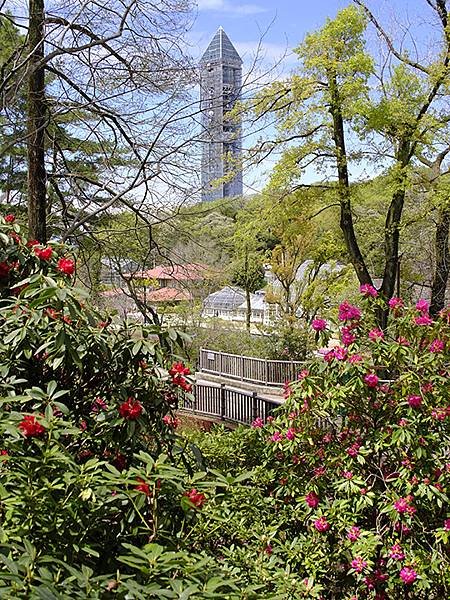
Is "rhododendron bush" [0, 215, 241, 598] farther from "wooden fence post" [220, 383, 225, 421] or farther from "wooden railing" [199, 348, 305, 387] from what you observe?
"wooden railing" [199, 348, 305, 387]

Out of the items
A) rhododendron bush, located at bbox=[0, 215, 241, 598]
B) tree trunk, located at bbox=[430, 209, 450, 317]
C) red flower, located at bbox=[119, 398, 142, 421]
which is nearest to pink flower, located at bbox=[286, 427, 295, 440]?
rhododendron bush, located at bbox=[0, 215, 241, 598]

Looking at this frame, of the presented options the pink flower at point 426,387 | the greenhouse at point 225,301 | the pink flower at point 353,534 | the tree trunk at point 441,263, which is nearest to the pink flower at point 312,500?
the pink flower at point 353,534

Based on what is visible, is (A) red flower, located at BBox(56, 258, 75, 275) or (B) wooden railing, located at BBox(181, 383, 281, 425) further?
(B) wooden railing, located at BBox(181, 383, 281, 425)

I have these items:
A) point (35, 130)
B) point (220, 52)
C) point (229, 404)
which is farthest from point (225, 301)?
point (35, 130)

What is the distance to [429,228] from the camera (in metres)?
10.5

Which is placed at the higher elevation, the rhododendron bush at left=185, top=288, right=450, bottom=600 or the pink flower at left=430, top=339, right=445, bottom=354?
the pink flower at left=430, top=339, right=445, bottom=354

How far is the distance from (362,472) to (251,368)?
9581mm

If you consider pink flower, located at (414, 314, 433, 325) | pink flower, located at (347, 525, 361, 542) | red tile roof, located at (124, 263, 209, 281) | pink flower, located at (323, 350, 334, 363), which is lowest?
pink flower, located at (347, 525, 361, 542)

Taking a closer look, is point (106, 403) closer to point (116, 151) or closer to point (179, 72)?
point (179, 72)

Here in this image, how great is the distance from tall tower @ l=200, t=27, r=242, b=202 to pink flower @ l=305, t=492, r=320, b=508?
2138 millimetres

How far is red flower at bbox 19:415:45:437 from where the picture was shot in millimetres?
1240

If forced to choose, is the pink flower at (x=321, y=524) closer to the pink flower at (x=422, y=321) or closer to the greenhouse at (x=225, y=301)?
the pink flower at (x=422, y=321)

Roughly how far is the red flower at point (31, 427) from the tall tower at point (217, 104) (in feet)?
8.62

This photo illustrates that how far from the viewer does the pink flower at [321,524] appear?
2395 mm
